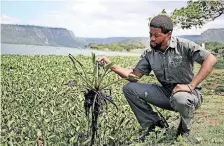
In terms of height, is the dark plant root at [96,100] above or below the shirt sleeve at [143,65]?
below

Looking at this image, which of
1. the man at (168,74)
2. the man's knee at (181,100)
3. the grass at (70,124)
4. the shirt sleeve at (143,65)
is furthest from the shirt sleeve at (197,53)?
the grass at (70,124)

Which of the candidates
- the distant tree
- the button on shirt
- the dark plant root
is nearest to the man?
the button on shirt

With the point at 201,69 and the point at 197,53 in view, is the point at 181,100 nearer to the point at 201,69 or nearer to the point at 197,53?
the point at 201,69

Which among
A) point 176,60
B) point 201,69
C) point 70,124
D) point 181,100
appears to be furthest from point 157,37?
point 70,124

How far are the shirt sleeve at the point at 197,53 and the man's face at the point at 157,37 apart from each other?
0.34 m


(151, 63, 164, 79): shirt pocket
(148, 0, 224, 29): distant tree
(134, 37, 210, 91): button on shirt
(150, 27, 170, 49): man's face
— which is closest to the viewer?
(150, 27, 170, 49): man's face

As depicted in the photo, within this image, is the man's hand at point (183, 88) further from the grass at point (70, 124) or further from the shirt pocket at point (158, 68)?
the grass at point (70, 124)

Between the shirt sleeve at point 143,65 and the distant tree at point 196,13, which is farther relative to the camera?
the distant tree at point 196,13

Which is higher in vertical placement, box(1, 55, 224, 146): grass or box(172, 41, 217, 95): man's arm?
box(172, 41, 217, 95): man's arm

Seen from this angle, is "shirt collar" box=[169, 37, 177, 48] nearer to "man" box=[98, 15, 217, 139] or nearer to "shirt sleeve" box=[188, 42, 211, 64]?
"man" box=[98, 15, 217, 139]

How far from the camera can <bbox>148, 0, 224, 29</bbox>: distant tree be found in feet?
55.9

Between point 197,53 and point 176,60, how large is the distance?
11.5 inches

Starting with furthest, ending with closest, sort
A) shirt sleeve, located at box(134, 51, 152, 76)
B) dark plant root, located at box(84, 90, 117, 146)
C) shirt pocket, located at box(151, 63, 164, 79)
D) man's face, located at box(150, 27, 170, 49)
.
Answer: shirt sleeve, located at box(134, 51, 152, 76) < shirt pocket, located at box(151, 63, 164, 79) < man's face, located at box(150, 27, 170, 49) < dark plant root, located at box(84, 90, 117, 146)

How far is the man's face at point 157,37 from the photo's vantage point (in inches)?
198
